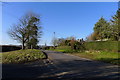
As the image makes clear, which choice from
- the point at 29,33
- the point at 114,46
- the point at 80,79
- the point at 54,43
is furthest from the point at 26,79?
the point at 54,43

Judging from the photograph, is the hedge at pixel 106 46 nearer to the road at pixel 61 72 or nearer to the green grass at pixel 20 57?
the green grass at pixel 20 57

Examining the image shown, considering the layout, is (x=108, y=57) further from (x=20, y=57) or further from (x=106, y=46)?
(x=20, y=57)

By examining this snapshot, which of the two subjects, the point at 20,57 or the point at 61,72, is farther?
the point at 20,57

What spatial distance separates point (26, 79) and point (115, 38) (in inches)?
1285

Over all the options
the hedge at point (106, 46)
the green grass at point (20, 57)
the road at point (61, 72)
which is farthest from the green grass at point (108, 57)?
the green grass at point (20, 57)

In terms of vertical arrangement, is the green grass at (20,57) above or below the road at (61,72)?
above

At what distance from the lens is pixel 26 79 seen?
6770 mm

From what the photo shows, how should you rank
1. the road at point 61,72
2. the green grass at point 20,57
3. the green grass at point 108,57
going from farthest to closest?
the green grass at point 108,57, the green grass at point 20,57, the road at point 61,72

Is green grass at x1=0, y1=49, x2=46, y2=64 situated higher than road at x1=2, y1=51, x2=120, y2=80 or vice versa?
green grass at x1=0, y1=49, x2=46, y2=64

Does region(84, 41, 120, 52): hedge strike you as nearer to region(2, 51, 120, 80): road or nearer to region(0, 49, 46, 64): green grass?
region(0, 49, 46, 64): green grass

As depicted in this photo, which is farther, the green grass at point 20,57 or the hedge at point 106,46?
the hedge at point 106,46

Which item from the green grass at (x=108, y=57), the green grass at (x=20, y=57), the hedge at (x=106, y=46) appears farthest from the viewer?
the hedge at (x=106, y=46)

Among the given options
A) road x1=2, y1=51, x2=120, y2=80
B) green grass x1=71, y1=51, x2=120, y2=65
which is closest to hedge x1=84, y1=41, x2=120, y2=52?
green grass x1=71, y1=51, x2=120, y2=65

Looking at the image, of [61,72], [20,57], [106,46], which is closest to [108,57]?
[106,46]
